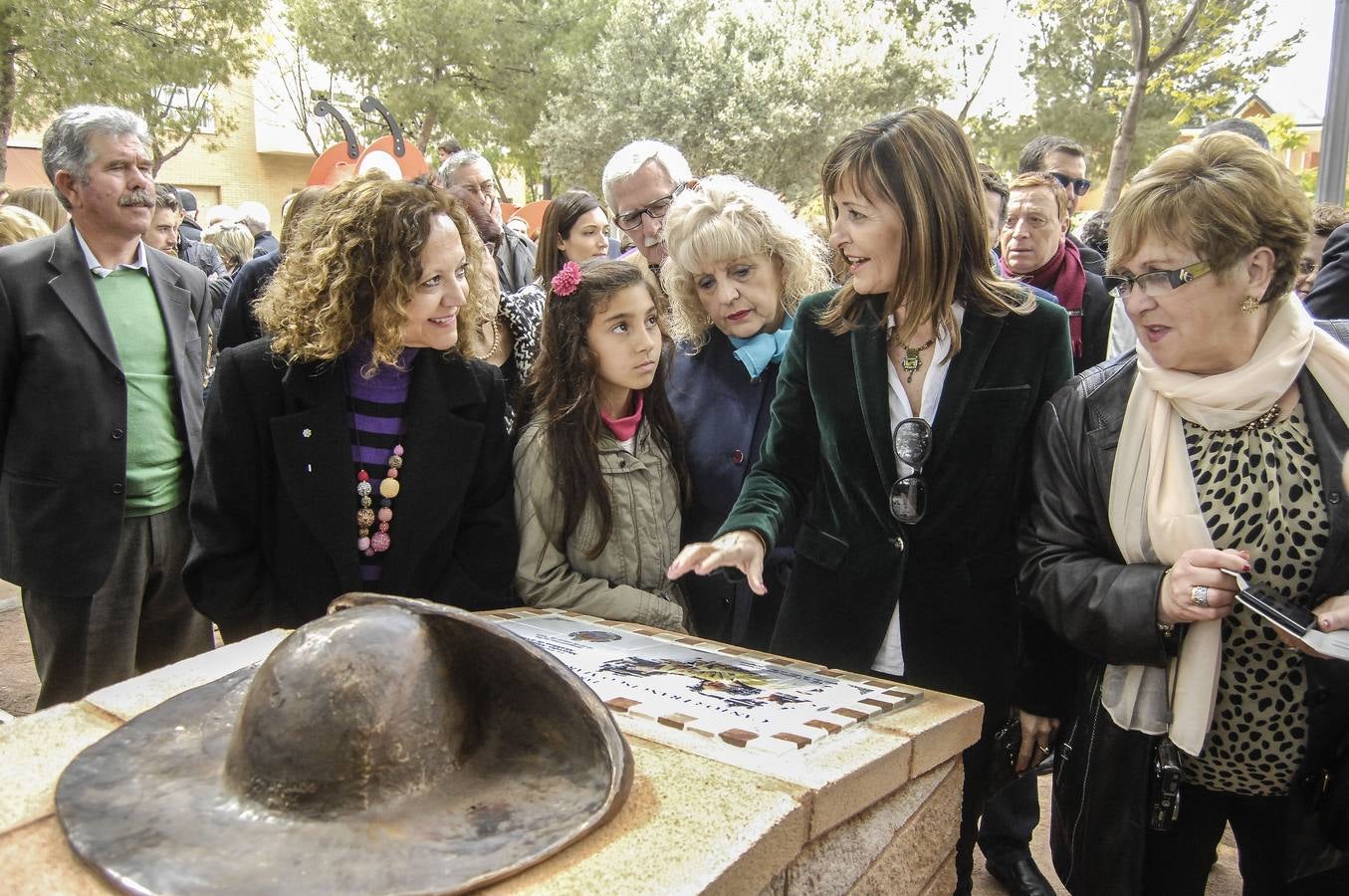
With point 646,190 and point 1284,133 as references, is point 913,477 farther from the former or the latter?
point 1284,133

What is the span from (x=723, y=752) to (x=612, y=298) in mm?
1389

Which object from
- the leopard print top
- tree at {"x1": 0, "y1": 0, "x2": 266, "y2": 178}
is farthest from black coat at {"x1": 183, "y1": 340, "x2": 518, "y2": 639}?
tree at {"x1": 0, "y1": 0, "x2": 266, "y2": 178}

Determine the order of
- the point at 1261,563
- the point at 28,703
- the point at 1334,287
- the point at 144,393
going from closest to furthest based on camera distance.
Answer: the point at 1261,563 < the point at 144,393 < the point at 1334,287 < the point at 28,703

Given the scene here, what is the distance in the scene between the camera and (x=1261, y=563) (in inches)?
69.1

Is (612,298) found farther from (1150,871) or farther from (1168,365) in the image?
(1150,871)

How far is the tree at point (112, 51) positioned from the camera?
42.1ft

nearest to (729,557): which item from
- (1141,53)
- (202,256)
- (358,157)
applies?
(358,157)

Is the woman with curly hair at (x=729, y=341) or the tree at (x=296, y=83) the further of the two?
the tree at (x=296, y=83)

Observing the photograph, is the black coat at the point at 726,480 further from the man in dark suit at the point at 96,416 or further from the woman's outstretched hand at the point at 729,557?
the man in dark suit at the point at 96,416

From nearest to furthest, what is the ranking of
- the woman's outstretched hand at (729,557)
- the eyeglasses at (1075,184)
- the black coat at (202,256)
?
the woman's outstretched hand at (729,557), the eyeglasses at (1075,184), the black coat at (202,256)

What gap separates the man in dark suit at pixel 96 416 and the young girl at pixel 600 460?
141 cm

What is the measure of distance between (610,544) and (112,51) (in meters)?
14.5

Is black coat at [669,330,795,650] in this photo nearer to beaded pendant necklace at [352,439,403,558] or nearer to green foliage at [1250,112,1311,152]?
beaded pendant necklace at [352,439,403,558]

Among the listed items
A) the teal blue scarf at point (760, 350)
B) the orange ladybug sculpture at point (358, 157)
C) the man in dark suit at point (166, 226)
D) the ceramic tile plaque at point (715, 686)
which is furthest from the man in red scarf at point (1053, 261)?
the man in dark suit at point (166, 226)
